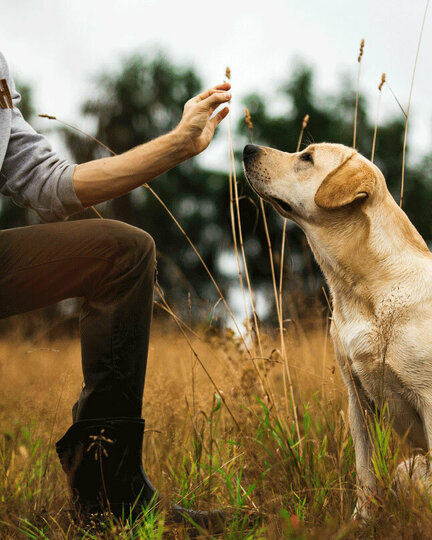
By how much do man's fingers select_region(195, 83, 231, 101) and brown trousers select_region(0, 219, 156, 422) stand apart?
59cm

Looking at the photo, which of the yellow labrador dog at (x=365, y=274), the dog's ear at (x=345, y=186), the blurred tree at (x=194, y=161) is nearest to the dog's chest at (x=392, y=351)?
the yellow labrador dog at (x=365, y=274)

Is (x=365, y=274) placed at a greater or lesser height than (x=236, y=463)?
greater

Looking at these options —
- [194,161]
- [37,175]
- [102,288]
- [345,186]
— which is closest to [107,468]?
[102,288]

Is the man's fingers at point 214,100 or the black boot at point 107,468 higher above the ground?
the man's fingers at point 214,100

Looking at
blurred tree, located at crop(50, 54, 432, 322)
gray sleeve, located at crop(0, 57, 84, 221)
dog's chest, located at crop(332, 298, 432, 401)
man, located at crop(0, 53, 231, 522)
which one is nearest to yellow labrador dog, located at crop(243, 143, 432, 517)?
dog's chest, located at crop(332, 298, 432, 401)

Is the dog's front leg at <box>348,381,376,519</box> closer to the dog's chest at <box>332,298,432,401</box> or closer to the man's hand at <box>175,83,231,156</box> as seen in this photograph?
the dog's chest at <box>332,298,432,401</box>

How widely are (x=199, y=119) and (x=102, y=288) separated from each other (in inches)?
28.9

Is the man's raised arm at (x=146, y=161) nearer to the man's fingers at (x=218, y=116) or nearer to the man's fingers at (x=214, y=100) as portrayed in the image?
the man's fingers at (x=214, y=100)

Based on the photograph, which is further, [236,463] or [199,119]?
[236,463]

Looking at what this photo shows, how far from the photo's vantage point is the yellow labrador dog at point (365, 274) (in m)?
2.35

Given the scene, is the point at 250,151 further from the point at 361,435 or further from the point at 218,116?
the point at 361,435

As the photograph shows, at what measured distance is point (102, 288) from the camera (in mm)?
2225

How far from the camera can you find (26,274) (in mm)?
2219

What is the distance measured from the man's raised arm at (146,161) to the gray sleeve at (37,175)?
59 millimetres
